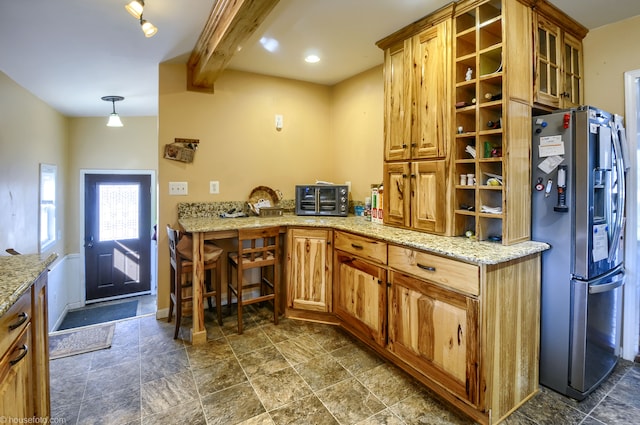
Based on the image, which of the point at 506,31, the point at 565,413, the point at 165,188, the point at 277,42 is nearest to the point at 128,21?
the point at 277,42

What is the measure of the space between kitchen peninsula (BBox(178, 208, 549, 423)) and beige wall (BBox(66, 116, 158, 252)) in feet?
11.3

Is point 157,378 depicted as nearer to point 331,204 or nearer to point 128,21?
point 331,204

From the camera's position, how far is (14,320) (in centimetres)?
114

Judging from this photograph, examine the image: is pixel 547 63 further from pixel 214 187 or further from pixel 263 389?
pixel 214 187

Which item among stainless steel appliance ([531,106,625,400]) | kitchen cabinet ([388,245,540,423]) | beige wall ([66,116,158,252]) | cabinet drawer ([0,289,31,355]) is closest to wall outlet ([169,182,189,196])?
cabinet drawer ([0,289,31,355])

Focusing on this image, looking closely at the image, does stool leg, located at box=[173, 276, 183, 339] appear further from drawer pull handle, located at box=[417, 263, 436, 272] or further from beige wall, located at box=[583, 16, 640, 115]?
beige wall, located at box=[583, 16, 640, 115]

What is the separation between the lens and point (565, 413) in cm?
181

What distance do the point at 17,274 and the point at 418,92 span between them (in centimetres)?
244

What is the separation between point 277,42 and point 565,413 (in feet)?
10.2

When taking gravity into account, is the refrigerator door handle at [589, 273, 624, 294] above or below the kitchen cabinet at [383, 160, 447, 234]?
below

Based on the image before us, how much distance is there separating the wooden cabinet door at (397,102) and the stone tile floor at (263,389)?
1.55m

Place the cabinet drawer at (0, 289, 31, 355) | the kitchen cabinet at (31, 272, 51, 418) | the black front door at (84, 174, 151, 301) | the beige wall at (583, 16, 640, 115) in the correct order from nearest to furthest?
the cabinet drawer at (0, 289, 31, 355) → the kitchen cabinet at (31, 272, 51, 418) → the beige wall at (583, 16, 640, 115) → the black front door at (84, 174, 151, 301)

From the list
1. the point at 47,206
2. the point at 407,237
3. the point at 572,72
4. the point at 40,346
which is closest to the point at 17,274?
the point at 40,346

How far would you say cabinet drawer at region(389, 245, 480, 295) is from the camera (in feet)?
5.60
